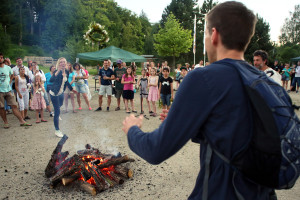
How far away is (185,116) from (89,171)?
3.14m

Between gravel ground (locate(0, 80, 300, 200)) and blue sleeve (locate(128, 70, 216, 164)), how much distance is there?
2624mm

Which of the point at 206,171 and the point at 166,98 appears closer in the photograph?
the point at 206,171

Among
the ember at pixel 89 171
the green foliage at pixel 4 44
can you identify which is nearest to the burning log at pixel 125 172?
the ember at pixel 89 171

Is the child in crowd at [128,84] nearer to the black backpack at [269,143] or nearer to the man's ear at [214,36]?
the man's ear at [214,36]

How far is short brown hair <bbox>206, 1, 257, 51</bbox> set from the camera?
107cm

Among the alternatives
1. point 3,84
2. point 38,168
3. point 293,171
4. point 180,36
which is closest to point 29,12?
point 180,36

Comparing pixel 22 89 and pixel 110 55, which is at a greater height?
pixel 110 55

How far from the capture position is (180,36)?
1323 inches

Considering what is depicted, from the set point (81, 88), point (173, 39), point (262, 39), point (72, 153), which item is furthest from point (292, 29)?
point (72, 153)

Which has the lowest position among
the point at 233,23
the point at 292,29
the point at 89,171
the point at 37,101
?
the point at 89,171

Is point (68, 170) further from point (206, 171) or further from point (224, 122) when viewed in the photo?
point (224, 122)

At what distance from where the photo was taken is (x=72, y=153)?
198 inches

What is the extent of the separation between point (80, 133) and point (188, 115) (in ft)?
19.7

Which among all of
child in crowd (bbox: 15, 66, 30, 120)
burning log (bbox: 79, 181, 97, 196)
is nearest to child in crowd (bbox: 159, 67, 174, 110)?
child in crowd (bbox: 15, 66, 30, 120)
